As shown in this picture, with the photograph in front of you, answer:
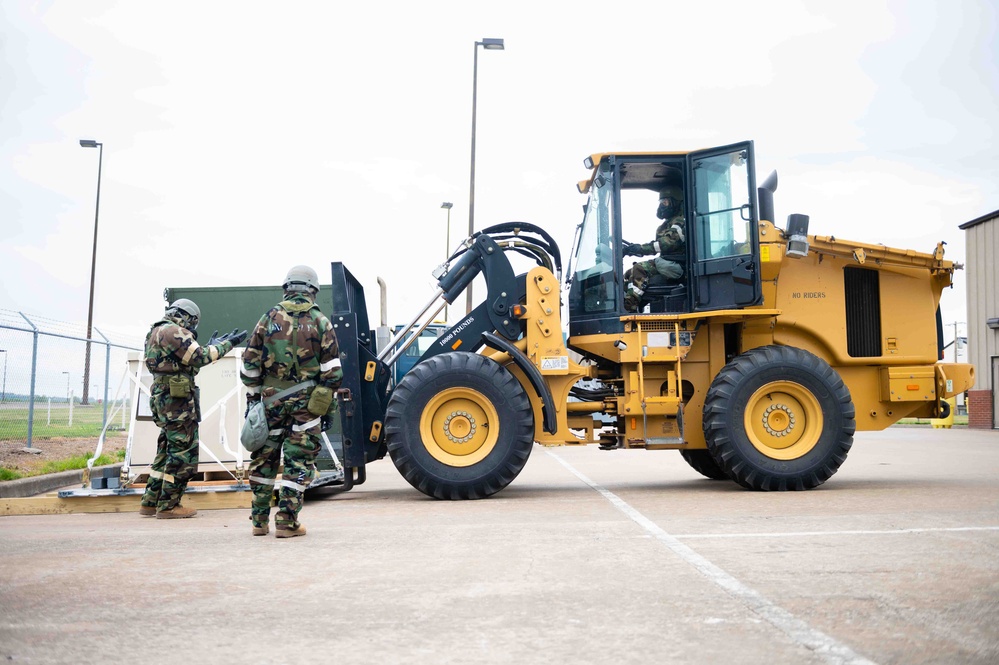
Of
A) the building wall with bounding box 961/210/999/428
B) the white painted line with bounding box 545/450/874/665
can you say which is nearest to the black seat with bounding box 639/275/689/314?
the white painted line with bounding box 545/450/874/665

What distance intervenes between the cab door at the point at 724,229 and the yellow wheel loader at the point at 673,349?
0.02 m

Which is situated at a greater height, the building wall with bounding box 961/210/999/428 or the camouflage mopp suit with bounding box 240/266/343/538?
the building wall with bounding box 961/210/999/428

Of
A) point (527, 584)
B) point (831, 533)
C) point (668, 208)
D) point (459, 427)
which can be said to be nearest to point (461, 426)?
point (459, 427)

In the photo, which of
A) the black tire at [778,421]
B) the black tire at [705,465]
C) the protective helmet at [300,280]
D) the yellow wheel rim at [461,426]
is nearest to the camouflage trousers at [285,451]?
the protective helmet at [300,280]

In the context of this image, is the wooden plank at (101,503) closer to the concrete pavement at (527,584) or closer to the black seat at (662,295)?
the concrete pavement at (527,584)

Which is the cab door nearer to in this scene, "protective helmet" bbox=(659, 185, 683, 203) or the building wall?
"protective helmet" bbox=(659, 185, 683, 203)

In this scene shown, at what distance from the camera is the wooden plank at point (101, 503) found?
29.2ft

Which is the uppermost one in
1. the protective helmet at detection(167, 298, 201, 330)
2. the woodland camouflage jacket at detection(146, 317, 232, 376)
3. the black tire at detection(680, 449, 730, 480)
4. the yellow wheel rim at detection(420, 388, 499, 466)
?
the protective helmet at detection(167, 298, 201, 330)

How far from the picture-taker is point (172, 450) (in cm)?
845

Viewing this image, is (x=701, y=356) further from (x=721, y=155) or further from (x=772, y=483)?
(x=721, y=155)

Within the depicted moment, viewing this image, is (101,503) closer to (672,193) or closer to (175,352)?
(175,352)

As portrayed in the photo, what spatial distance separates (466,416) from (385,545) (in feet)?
10.3

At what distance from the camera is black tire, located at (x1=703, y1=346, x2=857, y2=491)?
926cm

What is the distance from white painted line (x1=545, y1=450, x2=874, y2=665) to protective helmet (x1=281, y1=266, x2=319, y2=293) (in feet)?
10.4
